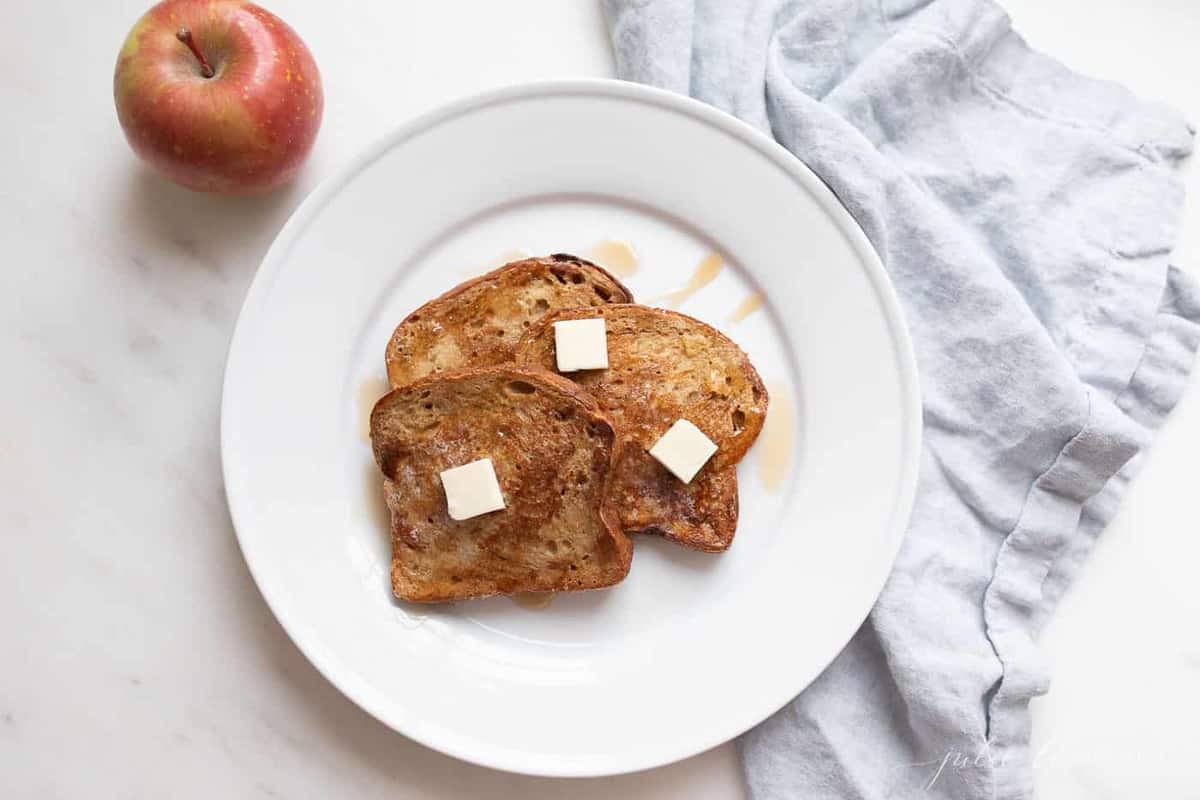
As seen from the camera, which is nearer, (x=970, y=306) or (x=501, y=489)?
(x=501, y=489)

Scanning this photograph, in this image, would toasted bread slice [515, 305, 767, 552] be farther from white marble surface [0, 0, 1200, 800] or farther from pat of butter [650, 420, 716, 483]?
white marble surface [0, 0, 1200, 800]

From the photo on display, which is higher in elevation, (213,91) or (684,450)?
(213,91)

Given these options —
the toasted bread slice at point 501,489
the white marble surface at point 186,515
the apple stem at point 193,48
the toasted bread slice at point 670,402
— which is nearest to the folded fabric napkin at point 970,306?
the white marble surface at point 186,515

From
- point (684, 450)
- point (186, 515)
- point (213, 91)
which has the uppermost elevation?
point (213, 91)

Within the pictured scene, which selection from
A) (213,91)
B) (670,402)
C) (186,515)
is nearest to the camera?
(213,91)

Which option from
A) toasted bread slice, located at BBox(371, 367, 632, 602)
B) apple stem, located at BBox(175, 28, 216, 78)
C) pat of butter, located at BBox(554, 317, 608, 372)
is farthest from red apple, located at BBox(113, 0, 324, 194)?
pat of butter, located at BBox(554, 317, 608, 372)

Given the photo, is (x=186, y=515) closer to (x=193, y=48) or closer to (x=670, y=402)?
(x=193, y=48)

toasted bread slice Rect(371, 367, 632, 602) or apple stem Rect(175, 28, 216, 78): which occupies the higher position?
apple stem Rect(175, 28, 216, 78)

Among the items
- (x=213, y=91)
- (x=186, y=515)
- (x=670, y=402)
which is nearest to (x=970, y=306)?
(x=670, y=402)
